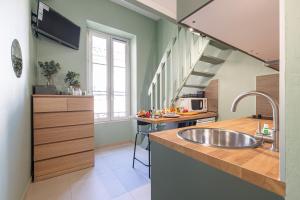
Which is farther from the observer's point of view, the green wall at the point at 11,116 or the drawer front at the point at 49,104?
the drawer front at the point at 49,104

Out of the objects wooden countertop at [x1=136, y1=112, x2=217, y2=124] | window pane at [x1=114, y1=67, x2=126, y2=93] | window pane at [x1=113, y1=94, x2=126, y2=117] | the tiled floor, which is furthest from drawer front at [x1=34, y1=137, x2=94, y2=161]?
window pane at [x1=114, y1=67, x2=126, y2=93]

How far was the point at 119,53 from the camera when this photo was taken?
410 cm

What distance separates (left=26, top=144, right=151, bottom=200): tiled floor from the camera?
1876 mm

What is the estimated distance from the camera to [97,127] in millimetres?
3570

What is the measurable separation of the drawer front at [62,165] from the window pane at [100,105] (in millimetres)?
1263

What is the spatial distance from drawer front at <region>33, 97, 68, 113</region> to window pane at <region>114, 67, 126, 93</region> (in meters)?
1.72

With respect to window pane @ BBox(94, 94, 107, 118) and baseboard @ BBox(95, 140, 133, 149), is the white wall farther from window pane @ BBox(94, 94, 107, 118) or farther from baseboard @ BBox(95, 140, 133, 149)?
window pane @ BBox(94, 94, 107, 118)

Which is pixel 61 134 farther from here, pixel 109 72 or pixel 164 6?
pixel 164 6

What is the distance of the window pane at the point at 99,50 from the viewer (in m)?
3.71

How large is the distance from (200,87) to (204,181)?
2692 millimetres

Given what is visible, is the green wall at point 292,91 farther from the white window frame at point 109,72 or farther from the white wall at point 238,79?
the white window frame at point 109,72

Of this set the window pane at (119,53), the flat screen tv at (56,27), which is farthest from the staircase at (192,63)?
the flat screen tv at (56,27)

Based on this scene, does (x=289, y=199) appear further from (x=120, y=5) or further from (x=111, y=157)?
(x=120, y=5)

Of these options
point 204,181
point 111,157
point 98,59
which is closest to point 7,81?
point 204,181
